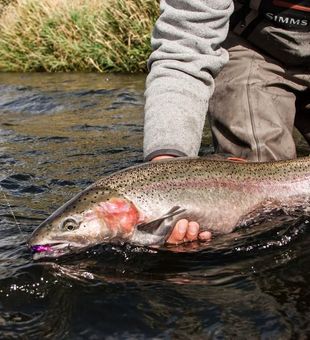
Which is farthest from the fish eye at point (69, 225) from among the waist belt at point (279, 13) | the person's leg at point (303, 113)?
the person's leg at point (303, 113)

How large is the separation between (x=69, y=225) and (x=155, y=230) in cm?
39

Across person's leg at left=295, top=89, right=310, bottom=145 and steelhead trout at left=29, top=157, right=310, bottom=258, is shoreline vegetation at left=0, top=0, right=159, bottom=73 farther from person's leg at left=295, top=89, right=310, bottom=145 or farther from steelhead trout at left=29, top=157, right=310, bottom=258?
steelhead trout at left=29, top=157, right=310, bottom=258

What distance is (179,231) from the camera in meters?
2.88

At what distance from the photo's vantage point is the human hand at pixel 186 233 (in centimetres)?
289

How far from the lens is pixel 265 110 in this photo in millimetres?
3779

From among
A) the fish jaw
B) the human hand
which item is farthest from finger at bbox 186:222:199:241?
the fish jaw

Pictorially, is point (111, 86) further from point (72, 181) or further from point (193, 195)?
point (193, 195)

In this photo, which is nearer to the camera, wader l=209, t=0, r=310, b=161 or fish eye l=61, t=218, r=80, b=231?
fish eye l=61, t=218, r=80, b=231

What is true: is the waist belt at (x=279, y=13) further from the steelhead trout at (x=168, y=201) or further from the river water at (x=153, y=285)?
the river water at (x=153, y=285)

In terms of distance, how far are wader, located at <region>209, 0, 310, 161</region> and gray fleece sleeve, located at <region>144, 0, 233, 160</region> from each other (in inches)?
16.8

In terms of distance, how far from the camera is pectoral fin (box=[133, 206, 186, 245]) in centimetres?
281

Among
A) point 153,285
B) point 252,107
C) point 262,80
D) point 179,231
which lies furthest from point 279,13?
point 153,285

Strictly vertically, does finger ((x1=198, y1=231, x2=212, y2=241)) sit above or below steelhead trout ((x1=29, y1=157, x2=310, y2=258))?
below

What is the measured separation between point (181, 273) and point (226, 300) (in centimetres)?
33
